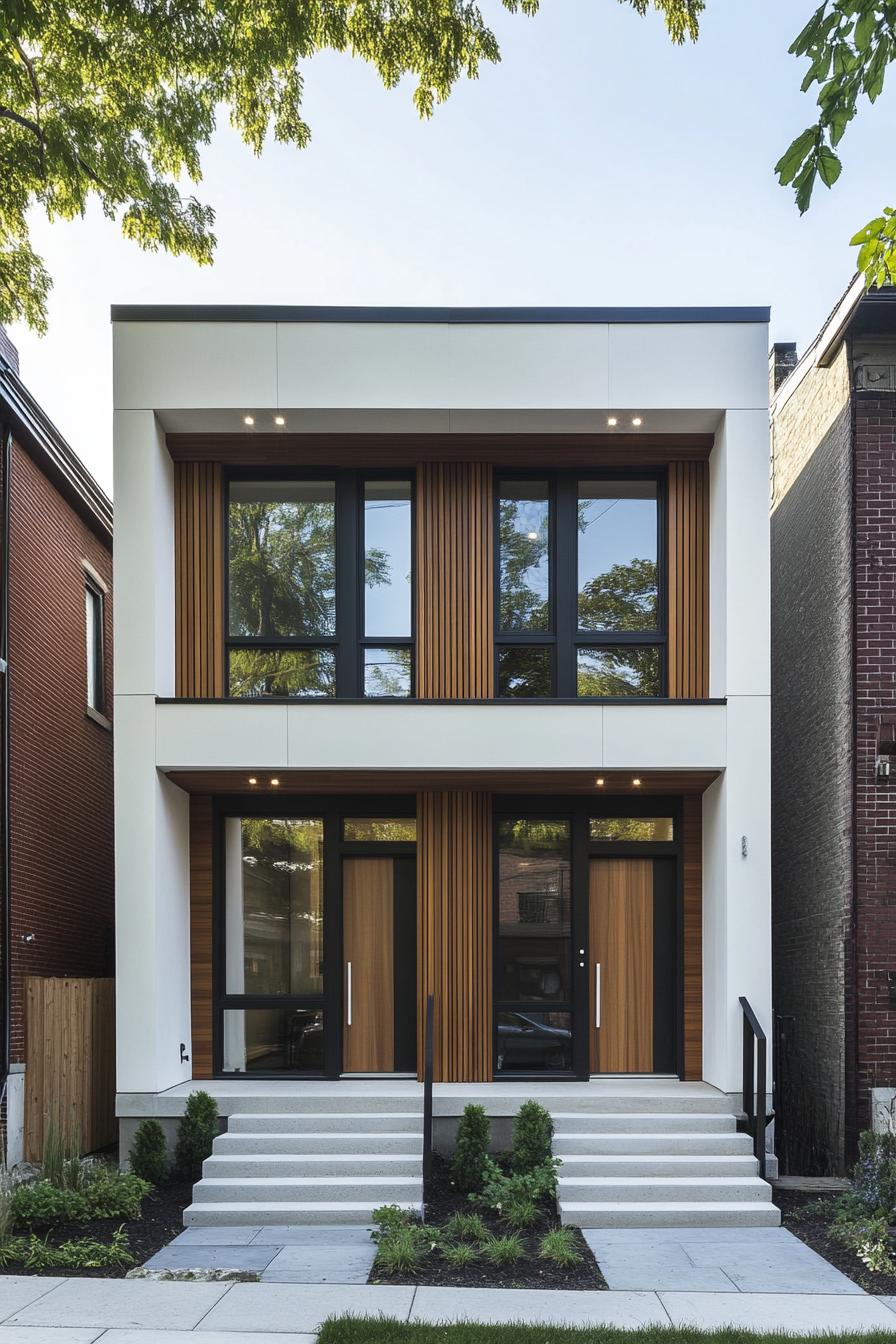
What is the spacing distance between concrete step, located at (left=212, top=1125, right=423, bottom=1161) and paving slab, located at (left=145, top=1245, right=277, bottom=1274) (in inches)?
50.8

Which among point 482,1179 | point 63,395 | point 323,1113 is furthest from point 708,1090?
point 63,395

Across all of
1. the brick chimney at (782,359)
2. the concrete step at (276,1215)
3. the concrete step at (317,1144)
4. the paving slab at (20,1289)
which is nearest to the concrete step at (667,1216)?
the concrete step at (276,1215)

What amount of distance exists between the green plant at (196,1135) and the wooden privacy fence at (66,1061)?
1041mm

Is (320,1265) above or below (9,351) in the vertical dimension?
below

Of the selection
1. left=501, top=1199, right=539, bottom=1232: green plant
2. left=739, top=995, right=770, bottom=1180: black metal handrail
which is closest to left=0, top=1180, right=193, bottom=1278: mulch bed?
left=501, top=1199, right=539, bottom=1232: green plant

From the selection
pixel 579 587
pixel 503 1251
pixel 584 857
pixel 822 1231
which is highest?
pixel 579 587

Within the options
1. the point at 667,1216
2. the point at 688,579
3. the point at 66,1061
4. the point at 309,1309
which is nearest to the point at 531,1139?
the point at 667,1216

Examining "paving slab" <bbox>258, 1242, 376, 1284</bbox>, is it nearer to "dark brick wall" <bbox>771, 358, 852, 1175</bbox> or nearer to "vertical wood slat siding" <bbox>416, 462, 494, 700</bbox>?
"dark brick wall" <bbox>771, 358, 852, 1175</bbox>

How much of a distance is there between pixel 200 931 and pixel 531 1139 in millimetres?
3604

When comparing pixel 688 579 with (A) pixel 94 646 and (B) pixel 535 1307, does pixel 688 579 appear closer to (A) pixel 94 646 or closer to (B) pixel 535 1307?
(B) pixel 535 1307

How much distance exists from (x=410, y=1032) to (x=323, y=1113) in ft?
4.55

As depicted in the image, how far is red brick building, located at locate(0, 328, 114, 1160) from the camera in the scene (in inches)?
389

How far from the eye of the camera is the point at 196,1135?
879 centimetres

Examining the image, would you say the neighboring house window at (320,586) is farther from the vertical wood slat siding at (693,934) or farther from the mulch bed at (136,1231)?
the mulch bed at (136,1231)
